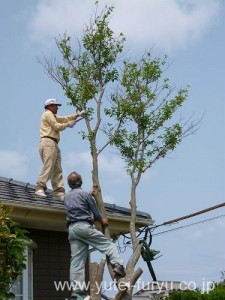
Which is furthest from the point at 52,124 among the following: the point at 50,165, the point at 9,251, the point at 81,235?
the point at 9,251

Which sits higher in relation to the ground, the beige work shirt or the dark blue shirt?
the beige work shirt

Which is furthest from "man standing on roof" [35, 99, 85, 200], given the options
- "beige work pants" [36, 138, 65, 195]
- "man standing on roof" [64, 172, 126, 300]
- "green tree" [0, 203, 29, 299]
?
"green tree" [0, 203, 29, 299]

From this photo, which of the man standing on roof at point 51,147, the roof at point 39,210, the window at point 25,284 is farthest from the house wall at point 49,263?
the man standing on roof at point 51,147

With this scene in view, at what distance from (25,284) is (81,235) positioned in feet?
8.38

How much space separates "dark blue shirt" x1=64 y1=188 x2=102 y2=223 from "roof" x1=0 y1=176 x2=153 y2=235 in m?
1.11

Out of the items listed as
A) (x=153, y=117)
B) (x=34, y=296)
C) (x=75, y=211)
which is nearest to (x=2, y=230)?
(x=75, y=211)

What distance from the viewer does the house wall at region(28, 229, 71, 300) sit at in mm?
12227

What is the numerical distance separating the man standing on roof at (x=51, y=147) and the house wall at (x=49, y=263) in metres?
0.70

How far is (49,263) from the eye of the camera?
41.0ft

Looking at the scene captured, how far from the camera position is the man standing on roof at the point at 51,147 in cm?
1215

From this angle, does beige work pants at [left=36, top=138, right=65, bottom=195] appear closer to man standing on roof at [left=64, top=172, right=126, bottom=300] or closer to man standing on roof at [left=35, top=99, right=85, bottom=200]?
man standing on roof at [left=35, top=99, right=85, bottom=200]

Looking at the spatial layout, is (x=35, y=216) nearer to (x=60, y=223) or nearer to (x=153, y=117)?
(x=60, y=223)

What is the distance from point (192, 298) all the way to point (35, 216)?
107 inches

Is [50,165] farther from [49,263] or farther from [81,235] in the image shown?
[81,235]
